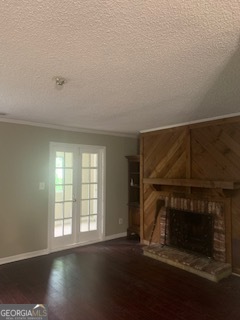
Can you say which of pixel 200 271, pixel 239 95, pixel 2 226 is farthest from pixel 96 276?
pixel 239 95

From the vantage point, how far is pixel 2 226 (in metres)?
3.92

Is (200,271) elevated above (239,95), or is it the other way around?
(239,95)

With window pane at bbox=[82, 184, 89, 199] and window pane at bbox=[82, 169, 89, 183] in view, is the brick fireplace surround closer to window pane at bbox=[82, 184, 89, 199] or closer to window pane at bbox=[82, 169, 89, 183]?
window pane at bbox=[82, 184, 89, 199]

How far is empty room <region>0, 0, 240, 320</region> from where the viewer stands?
1.49 metres

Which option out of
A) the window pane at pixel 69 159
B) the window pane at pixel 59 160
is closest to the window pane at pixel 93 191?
the window pane at pixel 69 159

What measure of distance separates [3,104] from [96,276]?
2.74 m

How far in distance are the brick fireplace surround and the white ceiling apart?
1561 millimetres

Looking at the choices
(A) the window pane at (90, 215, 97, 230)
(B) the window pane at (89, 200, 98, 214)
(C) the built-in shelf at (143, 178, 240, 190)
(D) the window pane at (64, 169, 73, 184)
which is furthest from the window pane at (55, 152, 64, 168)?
(C) the built-in shelf at (143, 178, 240, 190)

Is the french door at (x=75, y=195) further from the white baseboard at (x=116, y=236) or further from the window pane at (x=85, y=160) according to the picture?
the white baseboard at (x=116, y=236)

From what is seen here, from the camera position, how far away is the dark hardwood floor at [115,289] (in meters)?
2.54

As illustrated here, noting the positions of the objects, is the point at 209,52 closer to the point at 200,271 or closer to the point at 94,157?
the point at 200,271

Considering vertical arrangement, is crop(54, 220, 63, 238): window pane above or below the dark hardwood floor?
above

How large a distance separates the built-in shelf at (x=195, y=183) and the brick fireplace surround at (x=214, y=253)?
1.08 ft

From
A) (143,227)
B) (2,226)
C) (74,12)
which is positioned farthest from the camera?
(143,227)
